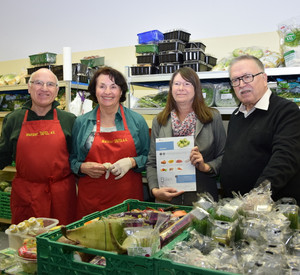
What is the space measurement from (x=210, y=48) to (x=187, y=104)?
199 centimetres

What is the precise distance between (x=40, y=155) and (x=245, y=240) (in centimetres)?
183

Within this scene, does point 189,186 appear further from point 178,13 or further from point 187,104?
point 178,13

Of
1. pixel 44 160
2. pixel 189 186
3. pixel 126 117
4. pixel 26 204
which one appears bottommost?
pixel 26 204

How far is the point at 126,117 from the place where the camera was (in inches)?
103

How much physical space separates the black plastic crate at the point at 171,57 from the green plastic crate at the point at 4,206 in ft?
8.95

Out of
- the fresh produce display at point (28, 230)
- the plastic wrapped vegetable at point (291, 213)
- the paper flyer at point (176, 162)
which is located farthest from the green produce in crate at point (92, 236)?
the paper flyer at point (176, 162)

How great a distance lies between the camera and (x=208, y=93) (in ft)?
10.7

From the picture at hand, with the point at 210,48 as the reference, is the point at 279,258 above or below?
below

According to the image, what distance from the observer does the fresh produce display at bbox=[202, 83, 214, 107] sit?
321cm

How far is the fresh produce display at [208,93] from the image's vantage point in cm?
321

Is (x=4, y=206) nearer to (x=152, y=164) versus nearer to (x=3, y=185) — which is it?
(x=3, y=185)

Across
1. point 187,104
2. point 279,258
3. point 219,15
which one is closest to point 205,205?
point 279,258

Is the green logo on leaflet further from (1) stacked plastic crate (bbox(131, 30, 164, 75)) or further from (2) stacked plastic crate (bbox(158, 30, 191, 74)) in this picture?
(1) stacked plastic crate (bbox(131, 30, 164, 75))

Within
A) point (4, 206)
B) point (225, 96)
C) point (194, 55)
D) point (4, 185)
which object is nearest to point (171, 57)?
point (194, 55)
